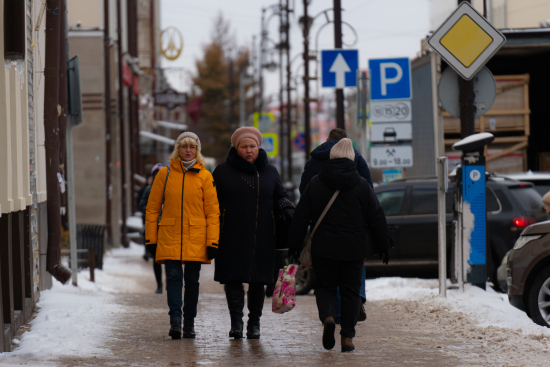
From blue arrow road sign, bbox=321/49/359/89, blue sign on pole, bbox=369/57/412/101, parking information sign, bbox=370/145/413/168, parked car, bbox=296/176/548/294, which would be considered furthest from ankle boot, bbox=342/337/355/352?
blue arrow road sign, bbox=321/49/359/89

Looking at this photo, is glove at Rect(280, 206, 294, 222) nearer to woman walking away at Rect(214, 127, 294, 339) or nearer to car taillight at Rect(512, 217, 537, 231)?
woman walking away at Rect(214, 127, 294, 339)

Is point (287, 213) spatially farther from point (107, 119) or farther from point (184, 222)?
point (107, 119)

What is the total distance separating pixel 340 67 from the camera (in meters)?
15.2

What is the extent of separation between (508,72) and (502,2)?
128 inches

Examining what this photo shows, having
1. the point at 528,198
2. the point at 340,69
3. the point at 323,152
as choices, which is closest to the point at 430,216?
the point at 528,198

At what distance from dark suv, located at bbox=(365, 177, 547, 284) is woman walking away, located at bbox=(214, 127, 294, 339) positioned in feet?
16.4

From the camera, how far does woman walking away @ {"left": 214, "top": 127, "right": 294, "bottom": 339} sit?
24.0 ft

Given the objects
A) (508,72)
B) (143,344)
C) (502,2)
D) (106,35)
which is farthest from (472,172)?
(106,35)

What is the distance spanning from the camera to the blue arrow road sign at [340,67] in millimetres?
15180

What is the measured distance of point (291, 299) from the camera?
6.94 metres

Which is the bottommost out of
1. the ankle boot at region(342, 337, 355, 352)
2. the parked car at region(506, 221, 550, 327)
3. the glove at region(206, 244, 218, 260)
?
the ankle boot at region(342, 337, 355, 352)

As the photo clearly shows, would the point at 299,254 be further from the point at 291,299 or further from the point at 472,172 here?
the point at 472,172

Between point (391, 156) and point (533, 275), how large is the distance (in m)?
6.74

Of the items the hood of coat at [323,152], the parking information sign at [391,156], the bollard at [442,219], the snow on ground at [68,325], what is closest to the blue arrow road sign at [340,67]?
the parking information sign at [391,156]
